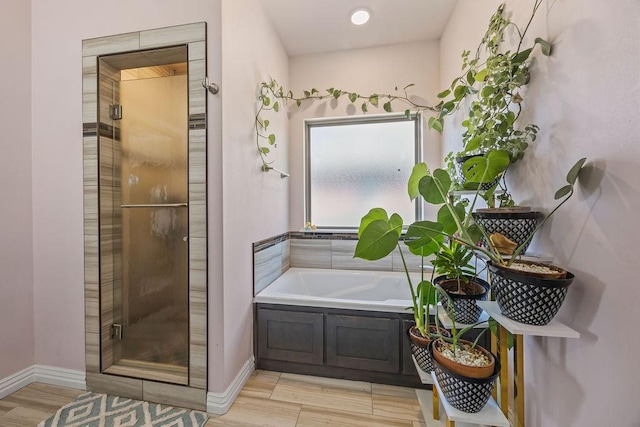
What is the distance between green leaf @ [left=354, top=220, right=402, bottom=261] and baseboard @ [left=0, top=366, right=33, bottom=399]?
2271 millimetres

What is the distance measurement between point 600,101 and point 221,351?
77.4 inches

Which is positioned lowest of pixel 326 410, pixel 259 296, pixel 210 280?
pixel 326 410

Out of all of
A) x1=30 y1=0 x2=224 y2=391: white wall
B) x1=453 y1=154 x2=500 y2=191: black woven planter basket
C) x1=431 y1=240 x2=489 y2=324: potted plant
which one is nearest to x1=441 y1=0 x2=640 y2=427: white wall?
x1=453 y1=154 x2=500 y2=191: black woven planter basket

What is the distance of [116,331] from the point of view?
1730 mm

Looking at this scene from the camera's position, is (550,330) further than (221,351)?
No

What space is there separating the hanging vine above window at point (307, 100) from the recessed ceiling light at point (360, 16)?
1.86 feet

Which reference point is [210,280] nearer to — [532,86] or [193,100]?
[193,100]

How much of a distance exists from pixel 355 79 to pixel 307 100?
1.75 feet

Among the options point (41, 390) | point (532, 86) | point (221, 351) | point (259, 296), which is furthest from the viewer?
point (259, 296)

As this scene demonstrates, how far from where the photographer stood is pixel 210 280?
1473 mm

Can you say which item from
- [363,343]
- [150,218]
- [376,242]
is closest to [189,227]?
[150,218]

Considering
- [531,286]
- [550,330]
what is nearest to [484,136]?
[531,286]

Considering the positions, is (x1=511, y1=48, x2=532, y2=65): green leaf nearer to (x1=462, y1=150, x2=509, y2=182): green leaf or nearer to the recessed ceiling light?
(x1=462, y1=150, x2=509, y2=182): green leaf

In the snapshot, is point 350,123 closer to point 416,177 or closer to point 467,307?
point 416,177
